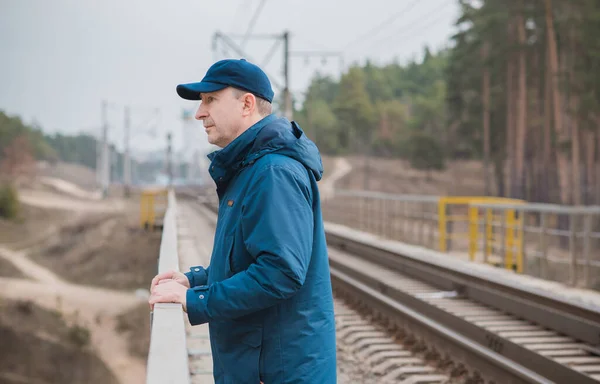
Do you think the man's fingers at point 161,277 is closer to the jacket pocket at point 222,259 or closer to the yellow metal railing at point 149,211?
the jacket pocket at point 222,259

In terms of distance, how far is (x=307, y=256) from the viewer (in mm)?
2154

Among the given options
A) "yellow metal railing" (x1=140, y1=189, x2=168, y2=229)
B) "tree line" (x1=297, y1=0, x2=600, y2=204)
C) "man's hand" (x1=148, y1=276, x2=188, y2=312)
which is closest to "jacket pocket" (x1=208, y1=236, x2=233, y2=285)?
"man's hand" (x1=148, y1=276, x2=188, y2=312)

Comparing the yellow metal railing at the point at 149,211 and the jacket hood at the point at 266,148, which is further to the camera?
the yellow metal railing at the point at 149,211

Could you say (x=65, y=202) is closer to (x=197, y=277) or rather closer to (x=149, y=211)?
(x=149, y=211)

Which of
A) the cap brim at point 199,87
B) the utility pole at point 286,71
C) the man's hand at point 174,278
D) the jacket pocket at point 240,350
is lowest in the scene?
the jacket pocket at point 240,350

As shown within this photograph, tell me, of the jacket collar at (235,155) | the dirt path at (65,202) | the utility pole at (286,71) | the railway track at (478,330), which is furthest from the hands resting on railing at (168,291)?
the dirt path at (65,202)

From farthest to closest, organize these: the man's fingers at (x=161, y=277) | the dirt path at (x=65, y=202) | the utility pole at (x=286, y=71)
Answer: the dirt path at (x=65, y=202) → the utility pole at (x=286, y=71) → the man's fingers at (x=161, y=277)

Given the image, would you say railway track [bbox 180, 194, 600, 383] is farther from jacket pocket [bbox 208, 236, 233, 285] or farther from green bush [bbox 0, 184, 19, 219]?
green bush [bbox 0, 184, 19, 219]

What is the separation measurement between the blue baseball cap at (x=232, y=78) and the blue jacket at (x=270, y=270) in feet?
0.36

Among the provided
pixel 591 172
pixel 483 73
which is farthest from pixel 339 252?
pixel 483 73

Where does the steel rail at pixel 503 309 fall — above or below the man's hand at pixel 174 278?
below

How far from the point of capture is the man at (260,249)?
6.92 ft

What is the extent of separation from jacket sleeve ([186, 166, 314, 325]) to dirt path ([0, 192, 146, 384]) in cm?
2282

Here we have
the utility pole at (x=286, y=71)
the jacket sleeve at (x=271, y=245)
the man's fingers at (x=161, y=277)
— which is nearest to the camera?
the jacket sleeve at (x=271, y=245)
